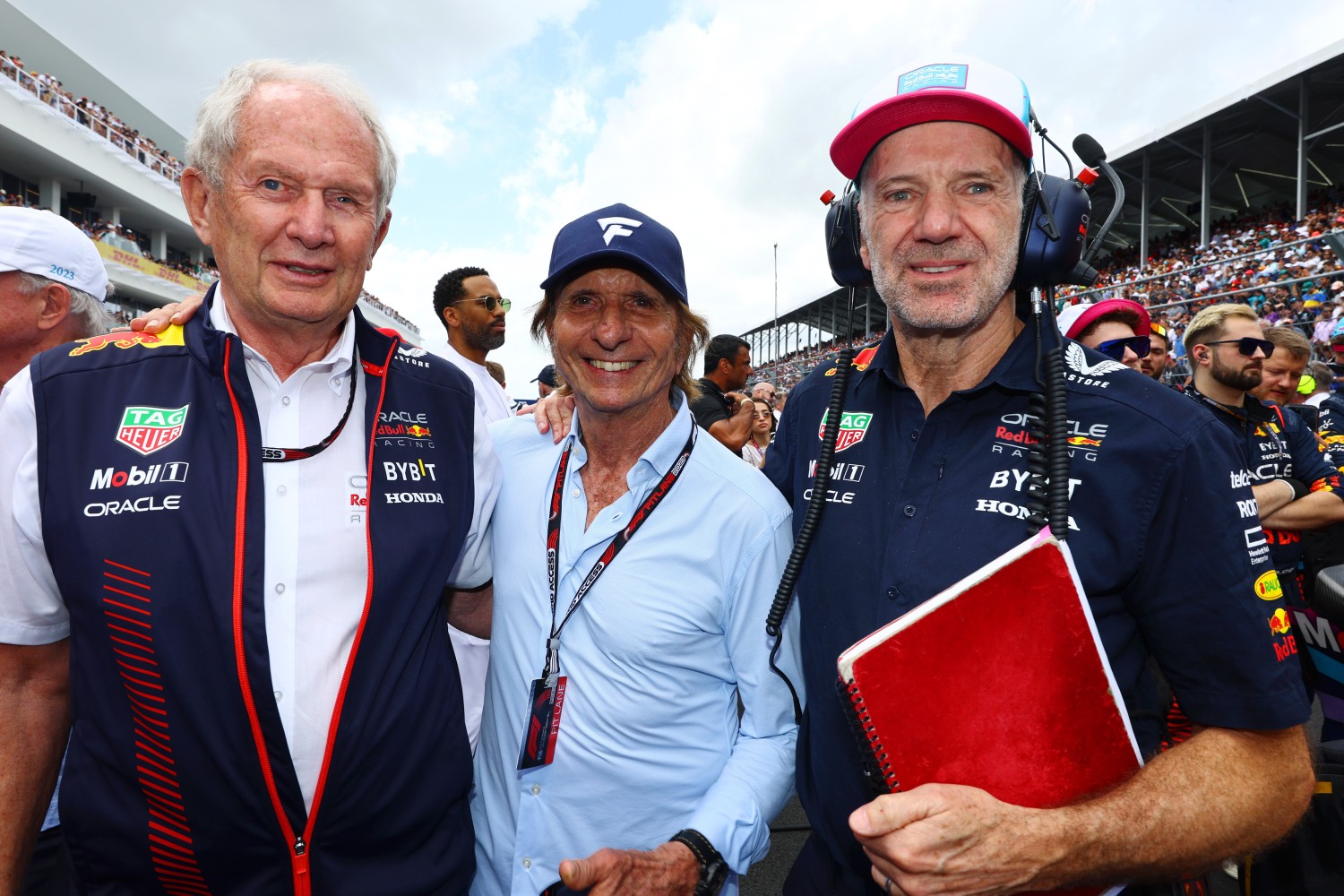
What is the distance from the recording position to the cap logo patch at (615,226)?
197 centimetres

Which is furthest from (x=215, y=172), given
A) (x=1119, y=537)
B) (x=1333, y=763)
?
(x=1333, y=763)

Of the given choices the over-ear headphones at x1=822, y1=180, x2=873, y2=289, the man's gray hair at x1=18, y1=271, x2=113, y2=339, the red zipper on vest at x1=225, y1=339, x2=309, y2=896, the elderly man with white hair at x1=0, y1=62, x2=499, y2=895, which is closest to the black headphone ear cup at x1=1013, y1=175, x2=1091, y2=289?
the over-ear headphones at x1=822, y1=180, x2=873, y2=289

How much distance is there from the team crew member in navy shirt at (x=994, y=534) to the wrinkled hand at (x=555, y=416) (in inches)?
27.6

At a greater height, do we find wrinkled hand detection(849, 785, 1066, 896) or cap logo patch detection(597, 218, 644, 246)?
cap logo patch detection(597, 218, 644, 246)

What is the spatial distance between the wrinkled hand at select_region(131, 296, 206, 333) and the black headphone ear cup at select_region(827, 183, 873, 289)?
154cm

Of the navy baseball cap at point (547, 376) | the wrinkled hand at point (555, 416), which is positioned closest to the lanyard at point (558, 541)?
the wrinkled hand at point (555, 416)

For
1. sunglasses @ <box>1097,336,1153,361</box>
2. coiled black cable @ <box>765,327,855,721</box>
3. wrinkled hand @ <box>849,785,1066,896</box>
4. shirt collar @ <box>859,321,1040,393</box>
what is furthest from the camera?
sunglasses @ <box>1097,336,1153,361</box>

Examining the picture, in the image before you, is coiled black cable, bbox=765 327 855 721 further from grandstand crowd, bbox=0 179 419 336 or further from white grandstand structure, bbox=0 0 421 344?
white grandstand structure, bbox=0 0 421 344

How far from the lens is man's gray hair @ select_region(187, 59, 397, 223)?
1595 mm

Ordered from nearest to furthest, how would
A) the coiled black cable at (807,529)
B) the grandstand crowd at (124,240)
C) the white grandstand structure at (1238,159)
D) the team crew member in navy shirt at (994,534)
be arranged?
the team crew member in navy shirt at (994,534), the coiled black cable at (807,529), the white grandstand structure at (1238,159), the grandstand crowd at (124,240)

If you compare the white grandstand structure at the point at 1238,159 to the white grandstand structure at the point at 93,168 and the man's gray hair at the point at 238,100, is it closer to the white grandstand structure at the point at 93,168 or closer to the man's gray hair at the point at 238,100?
the man's gray hair at the point at 238,100

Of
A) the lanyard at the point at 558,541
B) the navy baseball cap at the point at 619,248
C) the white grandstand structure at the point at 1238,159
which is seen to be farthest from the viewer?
the white grandstand structure at the point at 1238,159

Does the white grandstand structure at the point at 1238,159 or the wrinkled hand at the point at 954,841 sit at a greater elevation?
the white grandstand structure at the point at 1238,159

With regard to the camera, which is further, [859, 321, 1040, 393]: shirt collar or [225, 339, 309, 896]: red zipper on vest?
[859, 321, 1040, 393]: shirt collar
